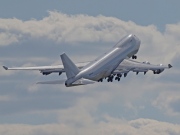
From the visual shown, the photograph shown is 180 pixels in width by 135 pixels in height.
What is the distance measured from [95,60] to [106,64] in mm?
4495

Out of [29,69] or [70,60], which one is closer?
[70,60]

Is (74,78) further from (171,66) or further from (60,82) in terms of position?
(171,66)

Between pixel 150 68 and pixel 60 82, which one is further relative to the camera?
Result: pixel 150 68

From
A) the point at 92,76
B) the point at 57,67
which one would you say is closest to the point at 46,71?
the point at 57,67

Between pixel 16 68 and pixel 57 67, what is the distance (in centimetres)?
1264

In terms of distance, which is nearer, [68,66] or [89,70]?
[68,66]

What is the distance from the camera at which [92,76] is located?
607 ft

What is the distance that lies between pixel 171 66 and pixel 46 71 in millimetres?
39218

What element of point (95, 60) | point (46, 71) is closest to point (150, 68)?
point (95, 60)

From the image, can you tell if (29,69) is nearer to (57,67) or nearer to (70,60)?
(57,67)

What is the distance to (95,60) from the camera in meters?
197

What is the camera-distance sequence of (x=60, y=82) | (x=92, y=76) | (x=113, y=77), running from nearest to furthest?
(x=60, y=82) < (x=92, y=76) < (x=113, y=77)

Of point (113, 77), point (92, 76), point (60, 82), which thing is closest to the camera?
point (60, 82)

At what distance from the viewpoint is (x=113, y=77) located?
197250mm
